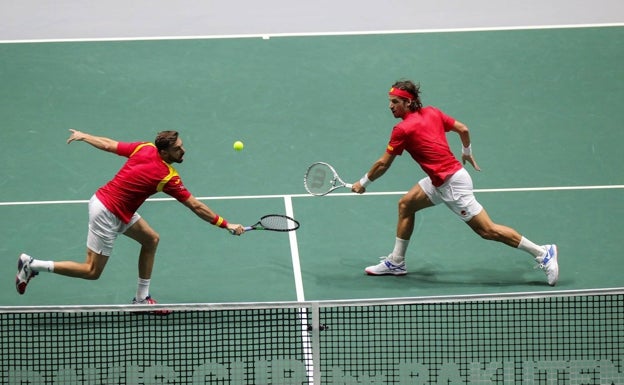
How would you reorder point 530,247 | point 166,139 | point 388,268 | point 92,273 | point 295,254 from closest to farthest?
point 166,139 → point 92,273 → point 530,247 → point 388,268 → point 295,254

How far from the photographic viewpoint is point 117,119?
603 inches

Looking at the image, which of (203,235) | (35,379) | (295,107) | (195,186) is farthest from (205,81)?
(35,379)

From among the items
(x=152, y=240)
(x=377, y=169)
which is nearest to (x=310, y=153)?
(x=377, y=169)

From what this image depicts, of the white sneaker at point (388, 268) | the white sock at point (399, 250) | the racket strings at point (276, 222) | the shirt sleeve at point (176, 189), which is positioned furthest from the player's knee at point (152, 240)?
the white sock at point (399, 250)

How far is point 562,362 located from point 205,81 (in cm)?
764

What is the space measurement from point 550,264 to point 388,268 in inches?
62.4

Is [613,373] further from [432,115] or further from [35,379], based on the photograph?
[35,379]

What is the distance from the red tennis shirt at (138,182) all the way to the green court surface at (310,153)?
1.19 metres

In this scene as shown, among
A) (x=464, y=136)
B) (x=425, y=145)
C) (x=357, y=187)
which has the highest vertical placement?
(x=464, y=136)

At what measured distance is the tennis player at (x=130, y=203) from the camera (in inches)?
424

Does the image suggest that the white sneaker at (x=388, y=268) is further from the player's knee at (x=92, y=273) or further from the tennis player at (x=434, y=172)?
the player's knee at (x=92, y=273)

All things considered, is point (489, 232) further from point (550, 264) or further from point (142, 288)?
point (142, 288)

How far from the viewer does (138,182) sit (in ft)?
35.5

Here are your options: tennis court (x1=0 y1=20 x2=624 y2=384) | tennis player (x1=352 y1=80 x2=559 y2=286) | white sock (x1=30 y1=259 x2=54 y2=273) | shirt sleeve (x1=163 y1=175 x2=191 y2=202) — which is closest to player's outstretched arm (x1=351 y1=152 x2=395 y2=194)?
tennis player (x1=352 y1=80 x2=559 y2=286)
